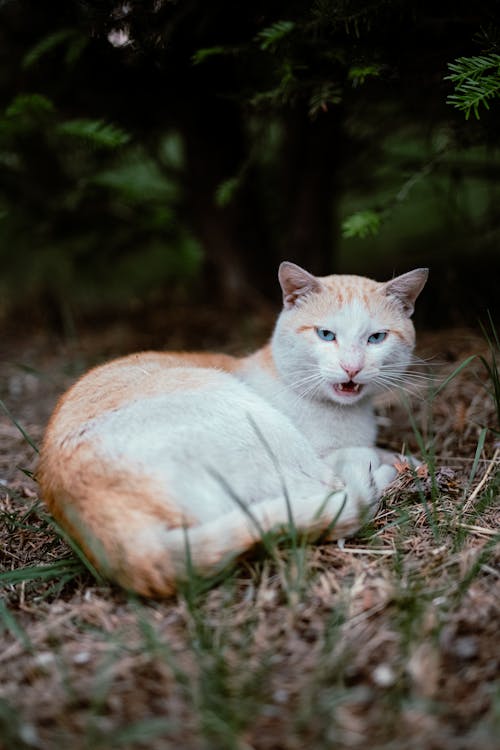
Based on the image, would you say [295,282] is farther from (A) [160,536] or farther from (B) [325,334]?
(A) [160,536]

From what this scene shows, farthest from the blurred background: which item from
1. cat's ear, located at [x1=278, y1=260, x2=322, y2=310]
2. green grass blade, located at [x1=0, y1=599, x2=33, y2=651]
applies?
green grass blade, located at [x1=0, y1=599, x2=33, y2=651]

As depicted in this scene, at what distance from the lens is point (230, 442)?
83.4 inches

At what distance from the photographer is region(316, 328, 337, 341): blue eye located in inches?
103

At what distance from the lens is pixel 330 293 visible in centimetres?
270

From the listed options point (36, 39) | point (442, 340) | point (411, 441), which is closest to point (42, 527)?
point (411, 441)

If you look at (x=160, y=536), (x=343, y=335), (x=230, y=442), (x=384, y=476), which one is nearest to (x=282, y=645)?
(x=160, y=536)

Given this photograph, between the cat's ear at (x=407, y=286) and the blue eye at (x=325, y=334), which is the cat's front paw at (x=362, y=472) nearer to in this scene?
the blue eye at (x=325, y=334)

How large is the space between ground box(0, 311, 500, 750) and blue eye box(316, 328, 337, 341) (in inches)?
26.4

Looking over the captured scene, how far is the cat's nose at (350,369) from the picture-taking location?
97.5 inches

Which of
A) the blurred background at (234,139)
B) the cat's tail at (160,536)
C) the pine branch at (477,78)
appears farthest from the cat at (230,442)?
the pine branch at (477,78)

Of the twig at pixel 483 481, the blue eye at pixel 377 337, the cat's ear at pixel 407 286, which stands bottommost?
the twig at pixel 483 481

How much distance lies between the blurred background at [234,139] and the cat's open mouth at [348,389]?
658mm

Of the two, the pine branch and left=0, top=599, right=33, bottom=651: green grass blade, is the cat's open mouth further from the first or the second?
left=0, top=599, right=33, bottom=651: green grass blade

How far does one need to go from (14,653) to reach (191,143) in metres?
3.64
